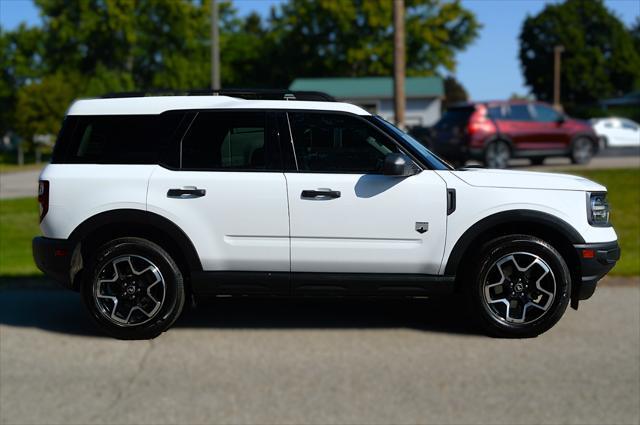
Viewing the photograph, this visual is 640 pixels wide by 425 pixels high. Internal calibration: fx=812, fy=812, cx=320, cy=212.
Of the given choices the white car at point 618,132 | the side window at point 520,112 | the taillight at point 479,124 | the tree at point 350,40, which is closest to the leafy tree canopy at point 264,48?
the tree at point 350,40

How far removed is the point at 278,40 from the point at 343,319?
10939cm

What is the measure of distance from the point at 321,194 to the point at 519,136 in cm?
2651

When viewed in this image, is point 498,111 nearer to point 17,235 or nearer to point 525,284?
point 17,235

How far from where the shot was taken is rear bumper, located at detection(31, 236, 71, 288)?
1.95m

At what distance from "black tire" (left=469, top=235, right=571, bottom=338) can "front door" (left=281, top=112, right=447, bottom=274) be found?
135 mm

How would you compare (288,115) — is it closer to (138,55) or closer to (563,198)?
(563,198)

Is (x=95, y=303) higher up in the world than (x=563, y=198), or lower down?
lower down

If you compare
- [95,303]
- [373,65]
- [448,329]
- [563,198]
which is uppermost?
[373,65]

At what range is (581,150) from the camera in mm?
37438

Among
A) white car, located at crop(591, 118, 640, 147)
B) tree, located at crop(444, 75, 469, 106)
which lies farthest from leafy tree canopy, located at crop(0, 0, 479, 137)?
white car, located at crop(591, 118, 640, 147)

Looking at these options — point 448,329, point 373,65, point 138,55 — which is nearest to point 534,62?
point 373,65

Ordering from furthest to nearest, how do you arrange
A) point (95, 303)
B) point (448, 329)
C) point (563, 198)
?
1. point (448, 329)
2. point (95, 303)
3. point (563, 198)

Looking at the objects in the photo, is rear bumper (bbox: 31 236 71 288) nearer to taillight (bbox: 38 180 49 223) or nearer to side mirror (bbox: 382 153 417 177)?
taillight (bbox: 38 180 49 223)

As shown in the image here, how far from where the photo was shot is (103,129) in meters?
1.78
